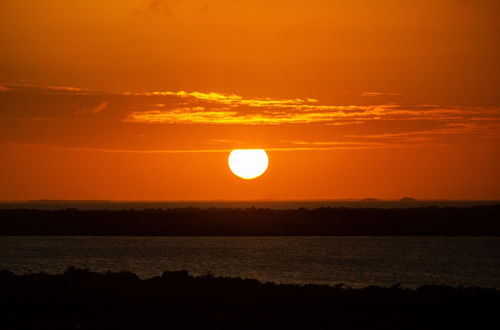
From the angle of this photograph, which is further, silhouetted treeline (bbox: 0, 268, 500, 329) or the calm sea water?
the calm sea water

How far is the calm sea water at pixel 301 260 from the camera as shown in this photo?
53.2 meters

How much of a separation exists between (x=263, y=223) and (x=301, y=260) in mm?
60047

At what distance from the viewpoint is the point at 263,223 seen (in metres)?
129

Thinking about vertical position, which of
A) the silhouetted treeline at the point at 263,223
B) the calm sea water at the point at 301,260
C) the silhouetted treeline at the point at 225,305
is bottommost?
the silhouetted treeline at the point at 225,305

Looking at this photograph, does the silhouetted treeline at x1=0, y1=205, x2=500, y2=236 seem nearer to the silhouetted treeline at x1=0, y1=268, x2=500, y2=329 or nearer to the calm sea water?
the calm sea water

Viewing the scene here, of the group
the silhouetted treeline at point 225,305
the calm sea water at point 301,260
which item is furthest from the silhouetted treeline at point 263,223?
the silhouetted treeline at point 225,305

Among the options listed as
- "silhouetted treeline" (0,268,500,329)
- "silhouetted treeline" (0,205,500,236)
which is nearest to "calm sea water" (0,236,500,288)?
"silhouetted treeline" (0,268,500,329)

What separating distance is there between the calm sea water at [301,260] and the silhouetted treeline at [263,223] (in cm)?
2057

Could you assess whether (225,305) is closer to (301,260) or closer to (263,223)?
(301,260)

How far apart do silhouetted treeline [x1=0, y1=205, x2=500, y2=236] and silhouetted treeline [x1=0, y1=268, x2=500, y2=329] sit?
86361 mm

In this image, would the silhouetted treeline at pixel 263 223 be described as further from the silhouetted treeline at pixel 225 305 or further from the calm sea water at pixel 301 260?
the silhouetted treeline at pixel 225 305

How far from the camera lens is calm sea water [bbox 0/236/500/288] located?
5323cm

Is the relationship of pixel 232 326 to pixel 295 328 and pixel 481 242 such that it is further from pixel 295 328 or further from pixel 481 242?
pixel 481 242

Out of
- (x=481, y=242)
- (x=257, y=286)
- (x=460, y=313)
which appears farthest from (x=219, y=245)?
(x=460, y=313)
